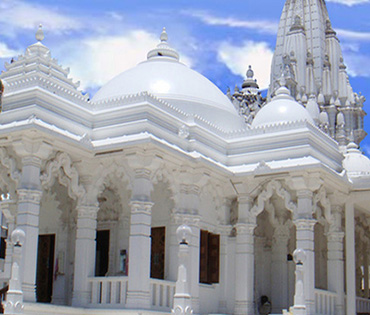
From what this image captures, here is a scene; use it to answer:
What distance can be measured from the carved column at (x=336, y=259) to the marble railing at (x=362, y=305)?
1.76 metres

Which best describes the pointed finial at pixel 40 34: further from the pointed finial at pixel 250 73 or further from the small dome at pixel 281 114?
the pointed finial at pixel 250 73

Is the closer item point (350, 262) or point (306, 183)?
point (306, 183)

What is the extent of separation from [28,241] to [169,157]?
4.40 meters

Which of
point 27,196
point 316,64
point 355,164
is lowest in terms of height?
point 27,196

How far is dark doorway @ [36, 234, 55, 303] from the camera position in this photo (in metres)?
20.4

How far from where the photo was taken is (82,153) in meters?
18.1

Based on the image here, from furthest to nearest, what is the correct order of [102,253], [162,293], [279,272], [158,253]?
1. [279,272]
2. [102,253]
3. [158,253]
4. [162,293]

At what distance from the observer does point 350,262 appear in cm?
2200

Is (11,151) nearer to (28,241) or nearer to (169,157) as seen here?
(28,241)

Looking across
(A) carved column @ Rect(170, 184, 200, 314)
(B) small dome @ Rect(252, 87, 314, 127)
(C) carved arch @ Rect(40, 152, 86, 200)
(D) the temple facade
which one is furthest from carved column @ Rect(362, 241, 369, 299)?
(C) carved arch @ Rect(40, 152, 86, 200)

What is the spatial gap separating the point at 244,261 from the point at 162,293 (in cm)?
342

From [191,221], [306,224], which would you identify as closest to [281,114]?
[306,224]

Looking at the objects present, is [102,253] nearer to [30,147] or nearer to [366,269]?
[30,147]

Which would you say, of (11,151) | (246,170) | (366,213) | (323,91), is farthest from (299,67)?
(11,151)
